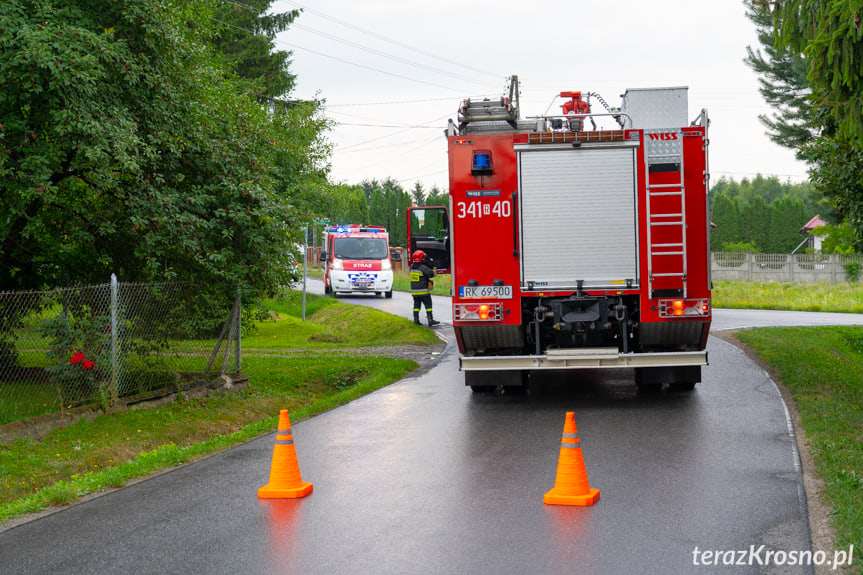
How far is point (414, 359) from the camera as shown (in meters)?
17.6

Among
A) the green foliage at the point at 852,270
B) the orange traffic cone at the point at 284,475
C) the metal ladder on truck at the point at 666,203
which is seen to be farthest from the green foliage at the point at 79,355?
the green foliage at the point at 852,270

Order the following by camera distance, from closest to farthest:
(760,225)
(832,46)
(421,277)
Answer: (832,46) < (421,277) < (760,225)

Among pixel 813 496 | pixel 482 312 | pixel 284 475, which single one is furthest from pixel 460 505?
pixel 482 312

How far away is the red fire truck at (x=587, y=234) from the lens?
10820 mm

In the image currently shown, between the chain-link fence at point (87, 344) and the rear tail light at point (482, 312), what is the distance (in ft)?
13.9

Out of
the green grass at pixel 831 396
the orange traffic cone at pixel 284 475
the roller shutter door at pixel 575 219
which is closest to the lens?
the green grass at pixel 831 396

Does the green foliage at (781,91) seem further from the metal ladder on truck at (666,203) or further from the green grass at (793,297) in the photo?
the metal ladder on truck at (666,203)

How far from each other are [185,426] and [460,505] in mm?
5788

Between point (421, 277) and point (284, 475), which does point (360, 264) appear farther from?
point (284, 475)

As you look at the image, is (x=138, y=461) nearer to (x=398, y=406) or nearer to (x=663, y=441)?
(x=398, y=406)

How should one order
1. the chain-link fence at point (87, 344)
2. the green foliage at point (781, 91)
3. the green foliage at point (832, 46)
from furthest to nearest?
1. the green foliage at point (781, 91)
2. the chain-link fence at point (87, 344)
3. the green foliage at point (832, 46)

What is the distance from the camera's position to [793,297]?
3597 centimetres

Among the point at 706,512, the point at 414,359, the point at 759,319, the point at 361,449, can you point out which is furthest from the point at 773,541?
the point at 759,319

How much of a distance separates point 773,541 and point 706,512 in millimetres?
735
